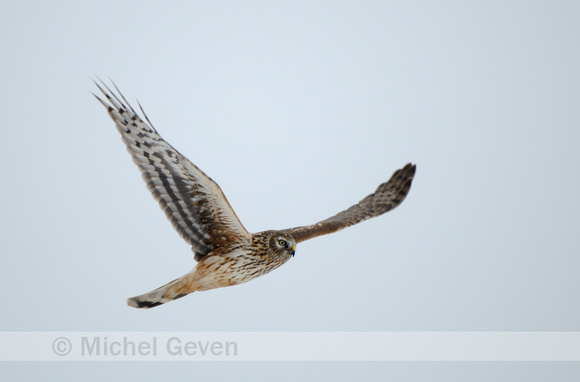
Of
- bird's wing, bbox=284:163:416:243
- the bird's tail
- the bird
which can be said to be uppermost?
bird's wing, bbox=284:163:416:243

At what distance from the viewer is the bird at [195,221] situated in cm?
529

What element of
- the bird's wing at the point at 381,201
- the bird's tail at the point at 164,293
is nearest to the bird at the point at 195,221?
the bird's tail at the point at 164,293

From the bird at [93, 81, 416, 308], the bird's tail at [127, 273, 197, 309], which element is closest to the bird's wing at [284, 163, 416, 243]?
the bird at [93, 81, 416, 308]

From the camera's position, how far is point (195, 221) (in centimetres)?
569

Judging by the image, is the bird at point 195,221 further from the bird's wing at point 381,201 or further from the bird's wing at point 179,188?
the bird's wing at point 381,201

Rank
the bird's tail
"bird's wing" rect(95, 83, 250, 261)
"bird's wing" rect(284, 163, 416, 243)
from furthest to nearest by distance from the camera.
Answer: "bird's wing" rect(284, 163, 416, 243) < the bird's tail < "bird's wing" rect(95, 83, 250, 261)

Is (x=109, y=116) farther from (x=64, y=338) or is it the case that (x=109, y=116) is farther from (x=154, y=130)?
(x=64, y=338)

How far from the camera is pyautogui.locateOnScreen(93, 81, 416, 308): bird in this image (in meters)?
5.29

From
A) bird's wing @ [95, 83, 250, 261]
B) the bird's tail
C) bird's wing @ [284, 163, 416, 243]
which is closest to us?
bird's wing @ [95, 83, 250, 261]

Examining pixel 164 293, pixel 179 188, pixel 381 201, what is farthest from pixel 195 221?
pixel 381 201

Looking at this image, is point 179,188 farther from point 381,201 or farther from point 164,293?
point 381,201

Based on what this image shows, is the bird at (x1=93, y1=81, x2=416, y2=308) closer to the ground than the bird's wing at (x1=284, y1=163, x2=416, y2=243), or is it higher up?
closer to the ground

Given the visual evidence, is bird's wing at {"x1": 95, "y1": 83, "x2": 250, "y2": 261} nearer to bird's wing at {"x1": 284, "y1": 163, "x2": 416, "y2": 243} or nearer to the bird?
the bird

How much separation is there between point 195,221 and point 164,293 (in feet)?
2.52
